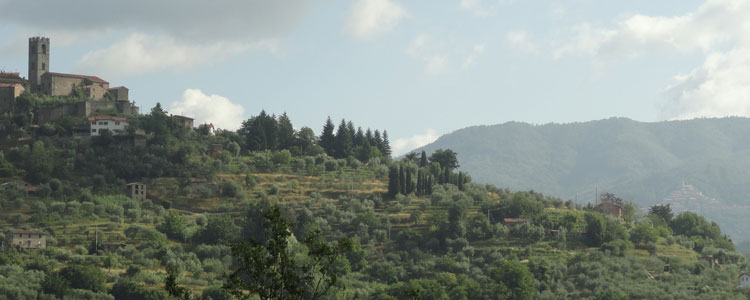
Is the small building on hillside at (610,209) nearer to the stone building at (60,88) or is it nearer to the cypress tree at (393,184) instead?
the cypress tree at (393,184)

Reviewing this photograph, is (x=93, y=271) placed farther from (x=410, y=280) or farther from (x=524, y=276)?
(x=524, y=276)

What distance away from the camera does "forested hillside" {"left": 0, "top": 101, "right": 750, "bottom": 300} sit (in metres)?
98.2

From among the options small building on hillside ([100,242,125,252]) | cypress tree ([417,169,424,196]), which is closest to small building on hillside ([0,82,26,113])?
small building on hillside ([100,242,125,252])

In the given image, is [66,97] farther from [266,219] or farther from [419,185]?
[266,219]

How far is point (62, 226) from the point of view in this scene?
350ft

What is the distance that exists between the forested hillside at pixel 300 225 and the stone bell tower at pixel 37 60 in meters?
12.6

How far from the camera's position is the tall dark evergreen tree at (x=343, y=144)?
144 meters

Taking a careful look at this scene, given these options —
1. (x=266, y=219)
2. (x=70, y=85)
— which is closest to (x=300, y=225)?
(x=266, y=219)

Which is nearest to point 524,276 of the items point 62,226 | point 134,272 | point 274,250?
point 134,272

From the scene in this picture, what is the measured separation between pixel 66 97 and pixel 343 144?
39092 millimetres

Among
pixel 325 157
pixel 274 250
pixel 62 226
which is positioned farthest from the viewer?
pixel 325 157

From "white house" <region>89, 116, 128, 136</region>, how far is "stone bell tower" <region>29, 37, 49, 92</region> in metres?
15.2

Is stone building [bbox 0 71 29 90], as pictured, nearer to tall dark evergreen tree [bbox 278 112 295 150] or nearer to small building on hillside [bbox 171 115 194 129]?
small building on hillside [bbox 171 115 194 129]

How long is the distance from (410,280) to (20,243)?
3983 centimetres
